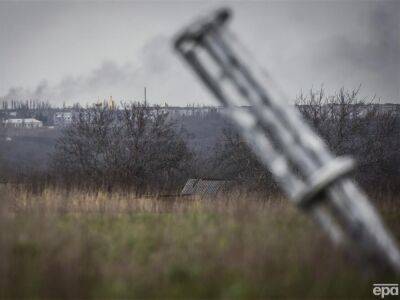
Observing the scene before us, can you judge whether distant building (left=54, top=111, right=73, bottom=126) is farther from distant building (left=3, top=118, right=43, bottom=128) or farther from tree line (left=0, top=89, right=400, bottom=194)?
tree line (left=0, top=89, right=400, bottom=194)

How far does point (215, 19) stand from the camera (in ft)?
16.6

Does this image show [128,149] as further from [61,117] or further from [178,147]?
[61,117]

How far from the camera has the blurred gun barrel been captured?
4582 millimetres

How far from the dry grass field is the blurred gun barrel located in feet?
1.60

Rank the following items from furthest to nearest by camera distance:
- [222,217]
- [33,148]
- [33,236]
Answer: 1. [33,148]
2. [222,217]
3. [33,236]

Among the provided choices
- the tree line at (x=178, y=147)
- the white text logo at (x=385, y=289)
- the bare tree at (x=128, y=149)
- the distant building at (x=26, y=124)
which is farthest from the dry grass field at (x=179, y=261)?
the distant building at (x=26, y=124)

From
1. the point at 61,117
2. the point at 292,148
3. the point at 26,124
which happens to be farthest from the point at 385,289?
the point at 61,117

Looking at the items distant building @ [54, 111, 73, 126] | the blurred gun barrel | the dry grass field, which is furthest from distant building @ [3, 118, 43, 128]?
the blurred gun barrel

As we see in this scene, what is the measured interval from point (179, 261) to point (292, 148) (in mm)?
2030

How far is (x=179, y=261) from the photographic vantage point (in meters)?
5.64

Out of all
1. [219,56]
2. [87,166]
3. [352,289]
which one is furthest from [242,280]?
[87,166]

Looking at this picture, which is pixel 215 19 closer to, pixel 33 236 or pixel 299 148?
pixel 299 148

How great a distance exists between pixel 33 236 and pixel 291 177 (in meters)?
3.69

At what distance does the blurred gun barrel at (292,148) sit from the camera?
180 inches
